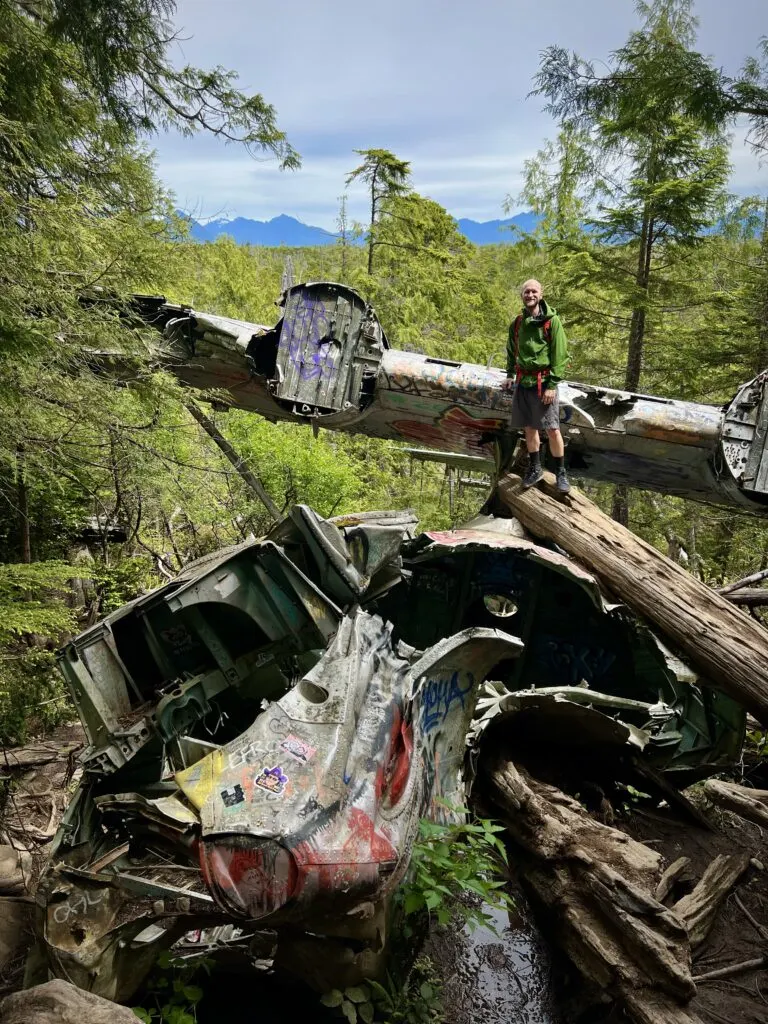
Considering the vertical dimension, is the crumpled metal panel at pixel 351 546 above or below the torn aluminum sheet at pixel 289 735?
above

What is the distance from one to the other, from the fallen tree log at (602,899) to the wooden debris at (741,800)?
1741 millimetres

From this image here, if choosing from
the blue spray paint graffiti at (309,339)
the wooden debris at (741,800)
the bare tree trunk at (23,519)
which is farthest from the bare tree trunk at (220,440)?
the wooden debris at (741,800)

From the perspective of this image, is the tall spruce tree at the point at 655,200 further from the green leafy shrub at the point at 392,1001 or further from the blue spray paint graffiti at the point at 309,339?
the green leafy shrub at the point at 392,1001

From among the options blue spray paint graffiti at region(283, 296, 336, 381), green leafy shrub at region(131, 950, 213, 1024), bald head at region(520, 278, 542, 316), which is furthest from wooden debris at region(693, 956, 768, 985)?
blue spray paint graffiti at region(283, 296, 336, 381)

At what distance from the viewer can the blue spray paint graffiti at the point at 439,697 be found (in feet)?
13.9

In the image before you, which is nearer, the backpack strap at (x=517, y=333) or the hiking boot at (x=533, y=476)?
the backpack strap at (x=517, y=333)

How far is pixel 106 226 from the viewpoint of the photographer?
19.4 ft

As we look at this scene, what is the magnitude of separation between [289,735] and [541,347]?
15.7 ft

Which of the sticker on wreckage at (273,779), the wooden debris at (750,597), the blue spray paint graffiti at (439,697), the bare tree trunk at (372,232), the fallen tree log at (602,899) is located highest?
the bare tree trunk at (372,232)

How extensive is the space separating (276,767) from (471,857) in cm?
146

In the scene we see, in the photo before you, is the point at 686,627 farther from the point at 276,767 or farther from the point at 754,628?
the point at 276,767

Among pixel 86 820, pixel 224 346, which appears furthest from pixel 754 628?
pixel 224 346

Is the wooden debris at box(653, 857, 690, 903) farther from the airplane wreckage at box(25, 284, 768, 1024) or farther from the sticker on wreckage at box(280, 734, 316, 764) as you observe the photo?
the sticker on wreckage at box(280, 734, 316, 764)

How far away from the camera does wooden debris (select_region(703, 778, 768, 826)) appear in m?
5.85
